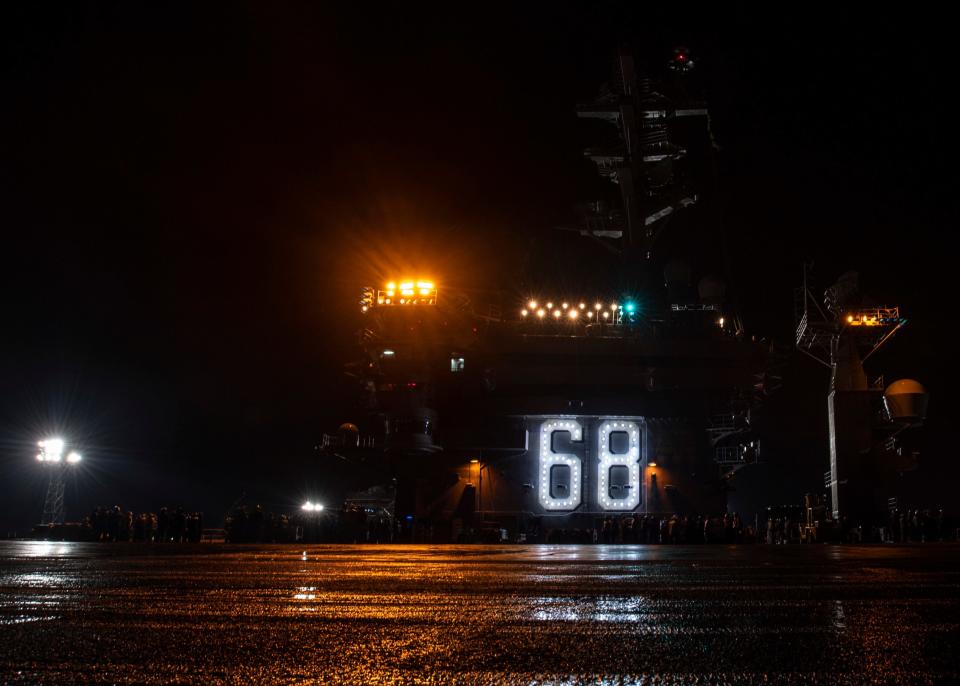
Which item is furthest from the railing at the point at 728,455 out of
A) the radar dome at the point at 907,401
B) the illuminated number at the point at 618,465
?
the radar dome at the point at 907,401

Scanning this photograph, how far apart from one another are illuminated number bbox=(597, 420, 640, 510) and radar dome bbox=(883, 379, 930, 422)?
16698mm

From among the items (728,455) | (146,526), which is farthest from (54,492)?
(728,455)

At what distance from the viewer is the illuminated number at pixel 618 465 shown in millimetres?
42469

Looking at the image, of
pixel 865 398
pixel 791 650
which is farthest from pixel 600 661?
pixel 865 398

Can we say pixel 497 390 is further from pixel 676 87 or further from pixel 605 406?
pixel 676 87

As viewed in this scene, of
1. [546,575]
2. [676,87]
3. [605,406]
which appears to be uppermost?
[676,87]

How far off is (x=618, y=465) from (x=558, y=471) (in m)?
3.50

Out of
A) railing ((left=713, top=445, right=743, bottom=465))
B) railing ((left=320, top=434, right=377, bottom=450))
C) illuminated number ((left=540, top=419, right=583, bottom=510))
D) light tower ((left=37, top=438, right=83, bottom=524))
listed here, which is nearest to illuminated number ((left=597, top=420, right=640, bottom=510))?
illuminated number ((left=540, top=419, right=583, bottom=510))

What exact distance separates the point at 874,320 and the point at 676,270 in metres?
13.2

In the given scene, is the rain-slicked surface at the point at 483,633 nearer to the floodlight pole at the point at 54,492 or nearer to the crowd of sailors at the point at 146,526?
the crowd of sailors at the point at 146,526

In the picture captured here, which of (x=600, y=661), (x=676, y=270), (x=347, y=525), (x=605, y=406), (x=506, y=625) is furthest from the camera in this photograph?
(x=676, y=270)

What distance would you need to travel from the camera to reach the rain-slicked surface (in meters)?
2.77

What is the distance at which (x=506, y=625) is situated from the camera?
152 inches

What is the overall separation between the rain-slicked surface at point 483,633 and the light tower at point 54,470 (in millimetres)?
45933
